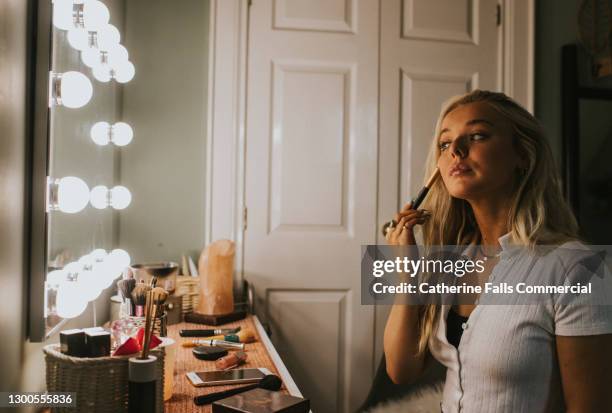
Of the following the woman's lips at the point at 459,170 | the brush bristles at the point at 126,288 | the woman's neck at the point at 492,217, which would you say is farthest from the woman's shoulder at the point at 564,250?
the brush bristles at the point at 126,288

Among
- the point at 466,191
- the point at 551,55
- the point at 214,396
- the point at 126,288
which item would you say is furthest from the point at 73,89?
the point at 551,55

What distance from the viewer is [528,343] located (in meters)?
1.04

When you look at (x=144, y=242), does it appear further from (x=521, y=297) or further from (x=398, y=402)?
(x=521, y=297)

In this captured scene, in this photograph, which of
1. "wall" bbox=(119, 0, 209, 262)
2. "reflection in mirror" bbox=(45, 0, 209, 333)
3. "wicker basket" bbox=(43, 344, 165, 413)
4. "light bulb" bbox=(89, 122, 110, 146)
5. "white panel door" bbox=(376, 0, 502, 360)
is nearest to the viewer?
"wicker basket" bbox=(43, 344, 165, 413)

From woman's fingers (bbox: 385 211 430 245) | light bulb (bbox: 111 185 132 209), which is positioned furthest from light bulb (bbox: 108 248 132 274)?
woman's fingers (bbox: 385 211 430 245)

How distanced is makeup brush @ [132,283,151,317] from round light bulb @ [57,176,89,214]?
0.20 m

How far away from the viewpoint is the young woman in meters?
1.00

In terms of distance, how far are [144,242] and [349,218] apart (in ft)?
2.42

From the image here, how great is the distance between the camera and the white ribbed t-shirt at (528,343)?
1.01m

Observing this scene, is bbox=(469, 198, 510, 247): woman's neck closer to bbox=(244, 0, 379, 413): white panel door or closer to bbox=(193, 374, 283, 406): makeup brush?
bbox=(193, 374, 283, 406): makeup brush

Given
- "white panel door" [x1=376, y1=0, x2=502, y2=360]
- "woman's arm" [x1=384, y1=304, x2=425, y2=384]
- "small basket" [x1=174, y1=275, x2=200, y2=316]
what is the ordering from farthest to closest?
"white panel door" [x1=376, y1=0, x2=502, y2=360], "small basket" [x1=174, y1=275, x2=200, y2=316], "woman's arm" [x1=384, y1=304, x2=425, y2=384]

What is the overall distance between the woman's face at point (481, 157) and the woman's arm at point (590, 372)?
356mm

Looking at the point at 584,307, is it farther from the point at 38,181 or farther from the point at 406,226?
the point at 38,181

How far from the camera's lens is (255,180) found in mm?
1917
